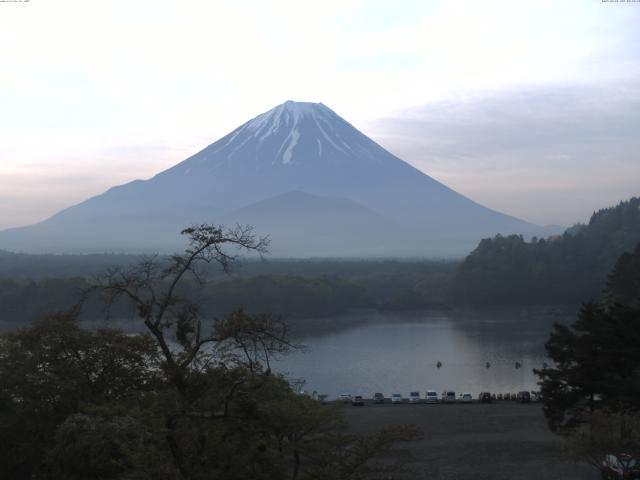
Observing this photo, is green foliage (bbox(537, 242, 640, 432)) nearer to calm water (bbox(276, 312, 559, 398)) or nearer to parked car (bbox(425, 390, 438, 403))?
parked car (bbox(425, 390, 438, 403))

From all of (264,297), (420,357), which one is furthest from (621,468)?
(264,297)

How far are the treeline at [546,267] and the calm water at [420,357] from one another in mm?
10759

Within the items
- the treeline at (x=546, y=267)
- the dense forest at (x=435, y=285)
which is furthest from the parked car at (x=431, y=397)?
the treeline at (x=546, y=267)

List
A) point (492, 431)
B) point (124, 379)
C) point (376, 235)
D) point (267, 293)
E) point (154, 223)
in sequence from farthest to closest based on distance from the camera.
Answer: point (376, 235), point (154, 223), point (267, 293), point (492, 431), point (124, 379)

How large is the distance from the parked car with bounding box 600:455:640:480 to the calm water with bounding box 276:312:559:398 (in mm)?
8911

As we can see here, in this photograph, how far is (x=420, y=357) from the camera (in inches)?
1108

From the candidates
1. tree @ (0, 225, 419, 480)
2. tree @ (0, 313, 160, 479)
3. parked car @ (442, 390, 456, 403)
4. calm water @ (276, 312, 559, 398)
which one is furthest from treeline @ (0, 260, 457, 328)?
tree @ (0, 225, 419, 480)

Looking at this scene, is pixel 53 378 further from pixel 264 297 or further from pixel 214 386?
pixel 264 297

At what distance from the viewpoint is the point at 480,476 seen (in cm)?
1204

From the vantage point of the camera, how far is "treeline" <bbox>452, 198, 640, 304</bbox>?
53375 millimetres

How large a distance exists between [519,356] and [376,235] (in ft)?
448

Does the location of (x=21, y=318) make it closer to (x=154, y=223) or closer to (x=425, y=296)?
(x=425, y=296)

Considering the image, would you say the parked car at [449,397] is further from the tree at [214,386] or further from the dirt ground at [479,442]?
the tree at [214,386]

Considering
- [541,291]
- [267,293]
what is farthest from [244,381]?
[541,291]
